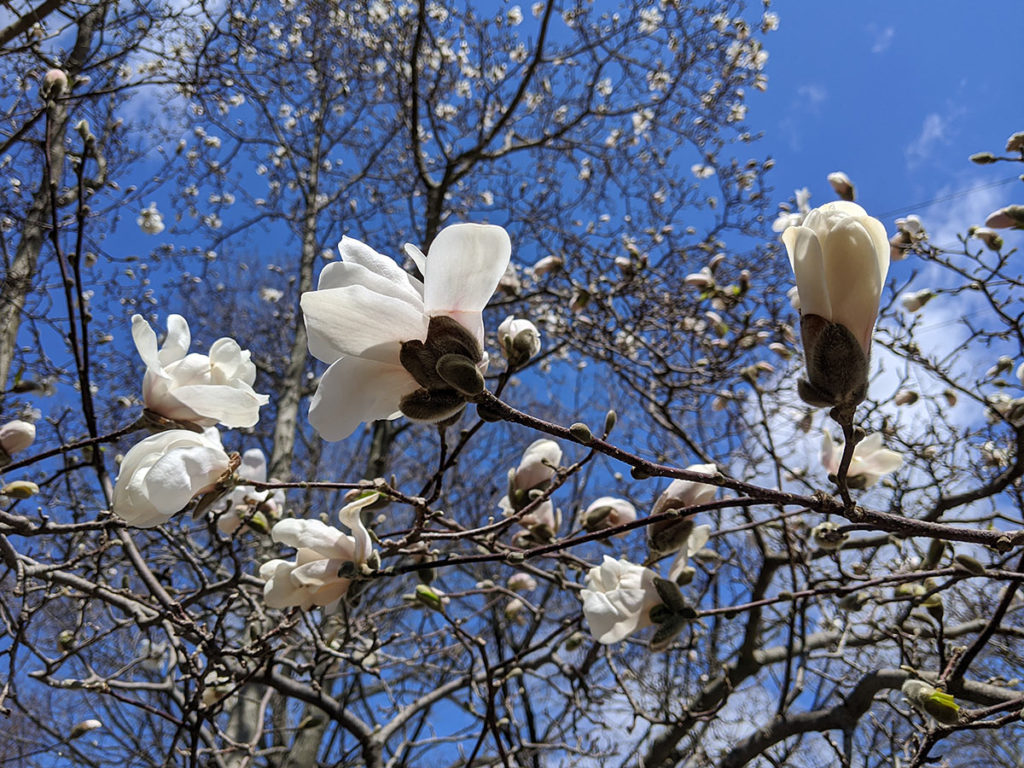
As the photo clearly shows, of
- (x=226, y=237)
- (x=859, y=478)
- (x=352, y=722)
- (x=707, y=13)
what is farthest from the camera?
(x=226, y=237)

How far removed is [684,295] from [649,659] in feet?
8.00

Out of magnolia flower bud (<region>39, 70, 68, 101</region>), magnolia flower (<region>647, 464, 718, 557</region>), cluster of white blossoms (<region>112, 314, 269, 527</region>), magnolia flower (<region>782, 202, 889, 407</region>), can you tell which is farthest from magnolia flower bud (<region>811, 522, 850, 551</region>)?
magnolia flower bud (<region>39, 70, 68, 101</region>)

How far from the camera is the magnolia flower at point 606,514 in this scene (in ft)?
4.05

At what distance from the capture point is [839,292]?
0.61 metres

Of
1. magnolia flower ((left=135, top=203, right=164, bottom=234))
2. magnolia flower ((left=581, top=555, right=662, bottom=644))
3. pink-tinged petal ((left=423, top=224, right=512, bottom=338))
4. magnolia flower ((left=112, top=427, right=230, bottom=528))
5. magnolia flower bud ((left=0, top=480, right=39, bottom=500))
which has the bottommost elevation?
magnolia flower ((left=581, top=555, right=662, bottom=644))

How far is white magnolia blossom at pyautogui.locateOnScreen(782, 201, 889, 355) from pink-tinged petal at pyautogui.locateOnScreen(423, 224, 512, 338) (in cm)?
28

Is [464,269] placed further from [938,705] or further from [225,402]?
[938,705]

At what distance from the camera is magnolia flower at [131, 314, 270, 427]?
0.98 meters

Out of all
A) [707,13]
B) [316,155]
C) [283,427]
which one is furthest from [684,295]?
[316,155]

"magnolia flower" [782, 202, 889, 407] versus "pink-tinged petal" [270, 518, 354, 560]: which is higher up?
"pink-tinged petal" [270, 518, 354, 560]

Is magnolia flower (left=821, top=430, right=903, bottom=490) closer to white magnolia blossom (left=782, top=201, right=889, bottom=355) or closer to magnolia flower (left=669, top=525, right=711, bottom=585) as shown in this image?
magnolia flower (left=669, top=525, right=711, bottom=585)

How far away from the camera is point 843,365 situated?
603 millimetres

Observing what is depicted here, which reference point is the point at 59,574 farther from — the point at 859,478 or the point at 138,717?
the point at 138,717

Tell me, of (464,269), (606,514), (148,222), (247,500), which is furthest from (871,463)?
(148,222)
